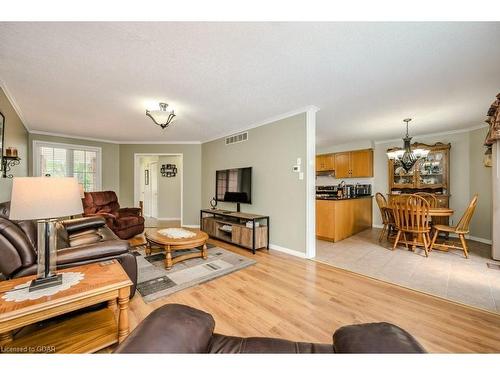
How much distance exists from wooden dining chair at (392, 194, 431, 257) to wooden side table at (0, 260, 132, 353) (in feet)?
12.8

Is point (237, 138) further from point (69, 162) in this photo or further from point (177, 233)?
point (69, 162)

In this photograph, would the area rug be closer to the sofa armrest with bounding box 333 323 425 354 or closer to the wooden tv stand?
the wooden tv stand

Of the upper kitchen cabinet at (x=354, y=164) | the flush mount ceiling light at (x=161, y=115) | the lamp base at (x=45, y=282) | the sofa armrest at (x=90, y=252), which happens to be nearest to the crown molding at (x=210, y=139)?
the flush mount ceiling light at (x=161, y=115)

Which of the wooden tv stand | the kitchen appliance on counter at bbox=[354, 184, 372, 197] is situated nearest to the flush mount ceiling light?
the wooden tv stand

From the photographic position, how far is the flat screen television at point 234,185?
408 cm

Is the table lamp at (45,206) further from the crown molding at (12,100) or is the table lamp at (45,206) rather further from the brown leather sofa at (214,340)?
the crown molding at (12,100)

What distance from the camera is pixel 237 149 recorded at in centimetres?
449

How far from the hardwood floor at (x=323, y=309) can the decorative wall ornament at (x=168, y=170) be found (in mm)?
5045

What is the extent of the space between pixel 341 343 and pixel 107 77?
300 centimetres

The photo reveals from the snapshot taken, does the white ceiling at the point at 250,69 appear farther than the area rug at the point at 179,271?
No

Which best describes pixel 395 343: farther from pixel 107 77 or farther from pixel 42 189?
pixel 107 77
